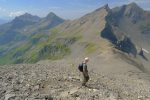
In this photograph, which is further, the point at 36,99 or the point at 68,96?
the point at 68,96

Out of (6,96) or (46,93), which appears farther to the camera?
(46,93)

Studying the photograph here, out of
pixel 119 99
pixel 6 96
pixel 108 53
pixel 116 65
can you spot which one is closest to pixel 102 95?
pixel 119 99

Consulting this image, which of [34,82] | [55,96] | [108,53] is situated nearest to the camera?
[55,96]

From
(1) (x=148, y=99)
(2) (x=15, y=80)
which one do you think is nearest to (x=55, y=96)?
(2) (x=15, y=80)

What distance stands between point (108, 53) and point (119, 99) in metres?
111

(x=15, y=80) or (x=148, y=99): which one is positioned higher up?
(x=15, y=80)

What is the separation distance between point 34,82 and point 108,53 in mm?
107511

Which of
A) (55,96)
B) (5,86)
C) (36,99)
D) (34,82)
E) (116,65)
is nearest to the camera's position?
(36,99)

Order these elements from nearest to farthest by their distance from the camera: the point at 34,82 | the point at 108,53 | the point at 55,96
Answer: the point at 55,96 < the point at 34,82 < the point at 108,53

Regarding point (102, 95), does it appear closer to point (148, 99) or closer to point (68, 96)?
point (68, 96)

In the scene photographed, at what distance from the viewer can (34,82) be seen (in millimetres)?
35906

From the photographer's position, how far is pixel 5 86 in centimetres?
3344

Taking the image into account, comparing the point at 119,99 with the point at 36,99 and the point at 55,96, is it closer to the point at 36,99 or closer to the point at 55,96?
the point at 55,96

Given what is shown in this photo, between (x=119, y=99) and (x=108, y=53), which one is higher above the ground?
(x=108, y=53)
